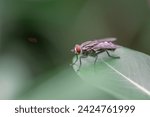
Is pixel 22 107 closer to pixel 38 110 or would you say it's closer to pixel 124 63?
pixel 38 110

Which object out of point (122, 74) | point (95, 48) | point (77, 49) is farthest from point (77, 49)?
point (122, 74)

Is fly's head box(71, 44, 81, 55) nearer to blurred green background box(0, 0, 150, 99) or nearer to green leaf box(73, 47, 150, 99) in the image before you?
blurred green background box(0, 0, 150, 99)

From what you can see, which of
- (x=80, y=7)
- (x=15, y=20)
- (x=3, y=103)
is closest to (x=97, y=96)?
(x=3, y=103)

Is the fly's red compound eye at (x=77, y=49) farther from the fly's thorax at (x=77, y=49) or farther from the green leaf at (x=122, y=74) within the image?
the green leaf at (x=122, y=74)

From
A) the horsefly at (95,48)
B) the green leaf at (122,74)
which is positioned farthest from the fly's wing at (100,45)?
the green leaf at (122,74)

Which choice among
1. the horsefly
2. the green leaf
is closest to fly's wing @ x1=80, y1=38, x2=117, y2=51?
the horsefly
